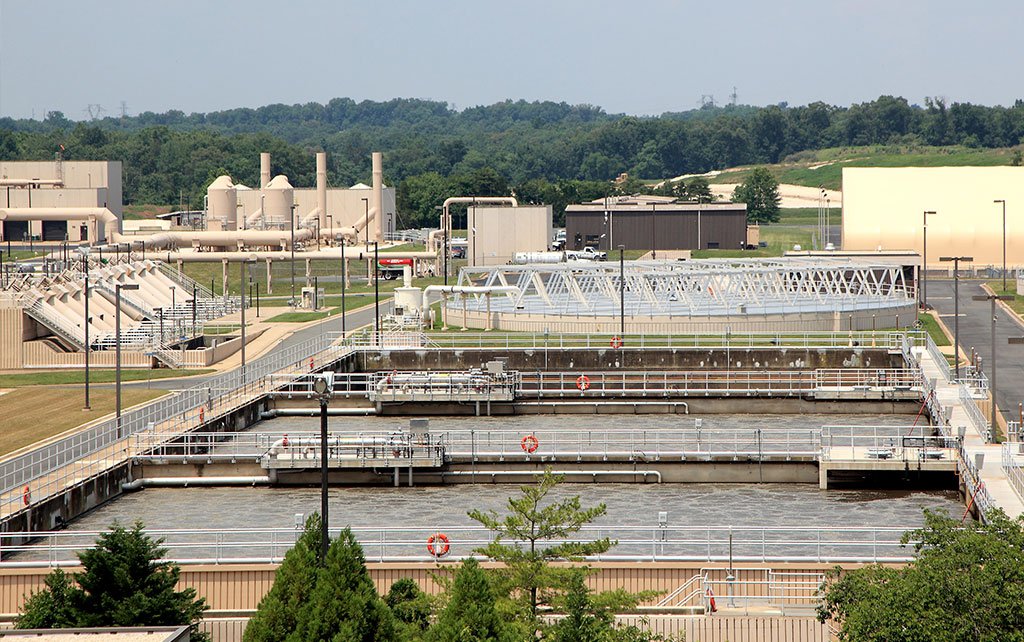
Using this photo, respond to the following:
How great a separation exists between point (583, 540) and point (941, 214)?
11099 cm

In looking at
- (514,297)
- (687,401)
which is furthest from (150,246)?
(687,401)

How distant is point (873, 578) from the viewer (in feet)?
95.0

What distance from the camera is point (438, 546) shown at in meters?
37.4

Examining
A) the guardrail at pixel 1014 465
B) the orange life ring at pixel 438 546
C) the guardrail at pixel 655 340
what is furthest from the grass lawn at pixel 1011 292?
the orange life ring at pixel 438 546

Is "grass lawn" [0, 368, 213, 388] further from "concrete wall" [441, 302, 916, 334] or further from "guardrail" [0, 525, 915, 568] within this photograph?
"guardrail" [0, 525, 915, 568]

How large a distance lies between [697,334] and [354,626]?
5932 centimetres

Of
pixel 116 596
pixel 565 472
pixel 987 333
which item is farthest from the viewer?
pixel 987 333

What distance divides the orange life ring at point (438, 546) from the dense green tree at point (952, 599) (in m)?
11.9

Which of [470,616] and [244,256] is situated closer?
[470,616]

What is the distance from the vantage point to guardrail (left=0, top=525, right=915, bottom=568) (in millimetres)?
37031

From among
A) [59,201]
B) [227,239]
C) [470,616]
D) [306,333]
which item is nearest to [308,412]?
[306,333]

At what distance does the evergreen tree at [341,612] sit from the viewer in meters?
25.8

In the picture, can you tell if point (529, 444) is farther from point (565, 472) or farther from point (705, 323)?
point (705, 323)

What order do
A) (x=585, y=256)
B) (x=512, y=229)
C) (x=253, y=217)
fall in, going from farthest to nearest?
(x=253, y=217) → (x=512, y=229) → (x=585, y=256)
